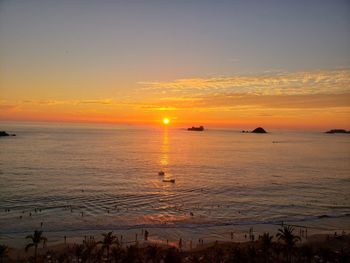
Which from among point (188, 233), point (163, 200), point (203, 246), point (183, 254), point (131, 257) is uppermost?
point (131, 257)

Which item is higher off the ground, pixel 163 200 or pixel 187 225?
pixel 163 200

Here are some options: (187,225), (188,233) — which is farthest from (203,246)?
(187,225)

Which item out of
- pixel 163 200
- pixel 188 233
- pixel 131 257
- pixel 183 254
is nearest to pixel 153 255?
pixel 131 257

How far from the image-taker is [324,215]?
155ft

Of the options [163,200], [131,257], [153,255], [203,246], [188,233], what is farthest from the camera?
[163,200]

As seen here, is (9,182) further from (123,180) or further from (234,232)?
(234,232)

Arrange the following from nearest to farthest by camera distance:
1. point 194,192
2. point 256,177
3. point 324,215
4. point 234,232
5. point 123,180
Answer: point 234,232 < point 324,215 < point 194,192 < point 123,180 < point 256,177

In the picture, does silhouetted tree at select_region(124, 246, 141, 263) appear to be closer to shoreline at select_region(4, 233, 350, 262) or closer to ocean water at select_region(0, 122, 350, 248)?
shoreline at select_region(4, 233, 350, 262)

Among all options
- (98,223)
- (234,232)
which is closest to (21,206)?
(98,223)

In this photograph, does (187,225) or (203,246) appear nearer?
(203,246)

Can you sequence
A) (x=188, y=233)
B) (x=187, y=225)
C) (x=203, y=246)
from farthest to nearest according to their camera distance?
(x=187, y=225), (x=188, y=233), (x=203, y=246)

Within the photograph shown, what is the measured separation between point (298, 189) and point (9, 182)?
53211 millimetres

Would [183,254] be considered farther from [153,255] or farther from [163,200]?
[163,200]

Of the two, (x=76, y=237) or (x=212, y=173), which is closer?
(x=76, y=237)
